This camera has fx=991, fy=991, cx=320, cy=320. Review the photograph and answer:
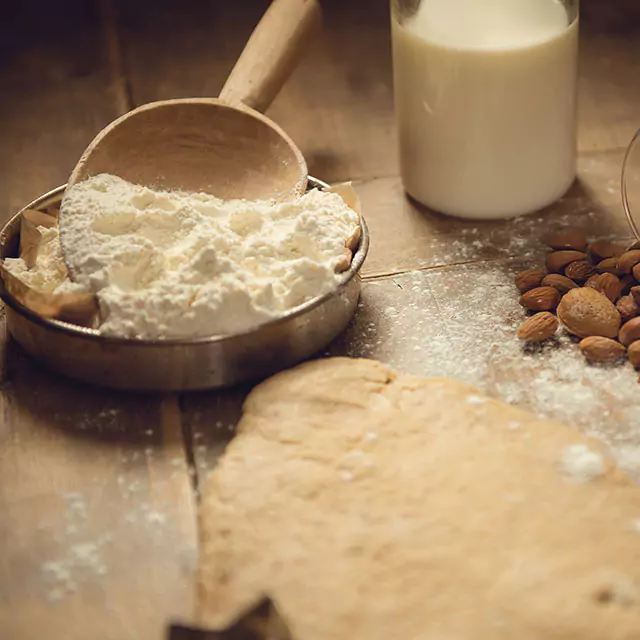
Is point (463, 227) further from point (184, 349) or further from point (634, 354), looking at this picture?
point (184, 349)

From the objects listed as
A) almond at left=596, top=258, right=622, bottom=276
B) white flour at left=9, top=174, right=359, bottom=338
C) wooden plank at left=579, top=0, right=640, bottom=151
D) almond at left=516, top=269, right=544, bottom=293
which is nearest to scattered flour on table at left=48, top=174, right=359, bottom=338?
white flour at left=9, top=174, right=359, bottom=338

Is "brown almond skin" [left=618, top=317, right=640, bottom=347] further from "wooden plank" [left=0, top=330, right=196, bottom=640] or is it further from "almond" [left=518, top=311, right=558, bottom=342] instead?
"wooden plank" [left=0, top=330, right=196, bottom=640]

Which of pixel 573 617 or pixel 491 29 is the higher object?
pixel 491 29

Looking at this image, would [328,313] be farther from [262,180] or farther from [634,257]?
[634,257]

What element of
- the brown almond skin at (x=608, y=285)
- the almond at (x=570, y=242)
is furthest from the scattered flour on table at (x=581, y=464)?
the almond at (x=570, y=242)

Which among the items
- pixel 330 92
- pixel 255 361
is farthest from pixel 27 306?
pixel 330 92

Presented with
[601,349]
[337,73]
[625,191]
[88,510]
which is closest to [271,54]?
[337,73]
